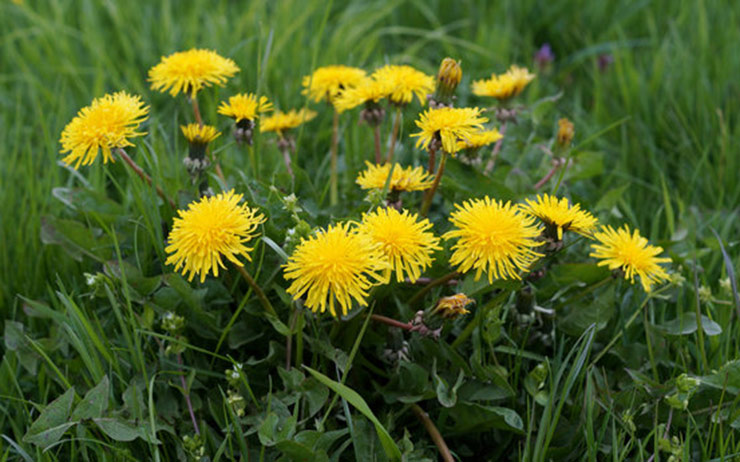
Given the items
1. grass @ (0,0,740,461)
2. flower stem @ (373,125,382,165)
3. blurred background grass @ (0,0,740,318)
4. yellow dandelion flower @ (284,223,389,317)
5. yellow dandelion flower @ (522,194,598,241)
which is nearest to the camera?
yellow dandelion flower @ (284,223,389,317)

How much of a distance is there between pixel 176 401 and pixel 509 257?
697 millimetres

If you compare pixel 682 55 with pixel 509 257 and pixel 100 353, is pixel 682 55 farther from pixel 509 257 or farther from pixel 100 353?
pixel 100 353

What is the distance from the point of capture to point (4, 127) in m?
2.33

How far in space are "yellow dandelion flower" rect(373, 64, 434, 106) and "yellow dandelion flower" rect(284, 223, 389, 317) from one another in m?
0.48

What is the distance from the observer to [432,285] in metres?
1.33

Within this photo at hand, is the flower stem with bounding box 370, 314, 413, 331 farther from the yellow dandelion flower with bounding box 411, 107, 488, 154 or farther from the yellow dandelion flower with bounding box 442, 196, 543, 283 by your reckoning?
the yellow dandelion flower with bounding box 411, 107, 488, 154

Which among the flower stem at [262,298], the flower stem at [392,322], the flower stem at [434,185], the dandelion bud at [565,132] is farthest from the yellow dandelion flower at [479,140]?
the flower stem at [262,298]

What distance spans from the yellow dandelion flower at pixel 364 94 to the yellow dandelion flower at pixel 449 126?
0.21 metres

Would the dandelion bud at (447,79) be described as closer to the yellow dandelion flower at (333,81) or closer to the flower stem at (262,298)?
the yellow dandelion flower at (333,81)

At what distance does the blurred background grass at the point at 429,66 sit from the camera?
1990 millimetres

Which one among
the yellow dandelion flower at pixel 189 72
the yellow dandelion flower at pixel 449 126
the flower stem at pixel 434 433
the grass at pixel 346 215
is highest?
the yellow dandelion flower at pixel 189 72

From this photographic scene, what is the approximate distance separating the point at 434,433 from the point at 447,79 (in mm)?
681

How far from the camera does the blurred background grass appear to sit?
1.99 metres

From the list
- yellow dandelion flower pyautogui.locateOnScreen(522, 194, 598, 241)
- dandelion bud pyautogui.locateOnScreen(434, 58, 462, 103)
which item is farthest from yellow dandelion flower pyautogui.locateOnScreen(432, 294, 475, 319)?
dandelion bud pyautogui.locateOnScreen(434, 58, 462, 103)
